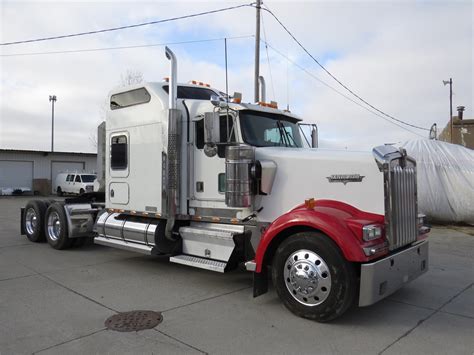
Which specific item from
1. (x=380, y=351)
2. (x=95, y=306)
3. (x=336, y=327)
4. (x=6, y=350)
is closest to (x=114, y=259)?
(x=95, y=306)

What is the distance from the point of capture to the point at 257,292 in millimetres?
5391

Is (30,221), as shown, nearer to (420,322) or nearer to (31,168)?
(420,322)

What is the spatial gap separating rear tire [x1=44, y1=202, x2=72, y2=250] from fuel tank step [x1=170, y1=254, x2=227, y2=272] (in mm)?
3792

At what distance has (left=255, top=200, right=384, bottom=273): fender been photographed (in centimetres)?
466

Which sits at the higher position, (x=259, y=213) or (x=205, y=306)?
(x=259, y=213)

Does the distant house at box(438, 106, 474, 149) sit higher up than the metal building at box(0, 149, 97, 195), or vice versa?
the distant house at box(438, 106, 474, 149)

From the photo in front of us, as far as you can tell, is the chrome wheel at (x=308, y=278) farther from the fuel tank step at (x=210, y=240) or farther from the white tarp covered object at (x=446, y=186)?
the white tarp covered object at (x=446, y=186)

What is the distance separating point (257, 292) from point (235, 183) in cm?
149

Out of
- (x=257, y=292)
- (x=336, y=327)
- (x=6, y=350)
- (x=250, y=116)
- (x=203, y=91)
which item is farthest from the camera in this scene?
(x=203, y=91)

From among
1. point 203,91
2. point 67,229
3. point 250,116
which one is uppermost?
point 203,91

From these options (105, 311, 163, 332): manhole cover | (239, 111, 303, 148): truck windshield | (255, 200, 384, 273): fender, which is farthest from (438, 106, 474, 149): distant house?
(105, 311, 163, 332): manhole cover

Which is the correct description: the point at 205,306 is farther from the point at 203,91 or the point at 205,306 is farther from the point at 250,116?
the point at 203,91

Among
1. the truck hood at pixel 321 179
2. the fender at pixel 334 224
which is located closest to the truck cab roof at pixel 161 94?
the truck hood at pixel 321 179

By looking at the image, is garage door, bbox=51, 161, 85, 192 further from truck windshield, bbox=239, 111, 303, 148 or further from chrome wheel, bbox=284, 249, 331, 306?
chrome wheel, bbox=284, 249, 331, 306
